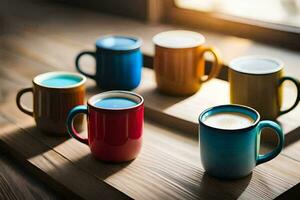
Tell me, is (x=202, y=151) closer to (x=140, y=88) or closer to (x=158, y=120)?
(x=158, y=120)

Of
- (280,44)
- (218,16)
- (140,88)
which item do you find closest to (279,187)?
(140,88)

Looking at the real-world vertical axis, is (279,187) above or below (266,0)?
below

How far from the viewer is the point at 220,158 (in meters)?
0.81

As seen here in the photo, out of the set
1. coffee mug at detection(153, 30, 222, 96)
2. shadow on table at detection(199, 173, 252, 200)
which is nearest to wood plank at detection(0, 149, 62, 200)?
shadow on table at detection(199, 173, 252, 200)

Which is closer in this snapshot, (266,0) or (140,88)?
(140,88)

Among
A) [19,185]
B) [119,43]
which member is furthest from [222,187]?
[119,43]

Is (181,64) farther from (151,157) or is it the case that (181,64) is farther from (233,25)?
(233,25)

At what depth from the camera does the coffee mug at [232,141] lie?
2.59ft

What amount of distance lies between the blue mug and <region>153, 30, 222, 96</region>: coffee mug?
0.05 metres

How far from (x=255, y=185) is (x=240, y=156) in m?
0.05

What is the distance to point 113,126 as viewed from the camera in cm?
85

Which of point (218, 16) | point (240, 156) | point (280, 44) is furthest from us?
point (218, 16)

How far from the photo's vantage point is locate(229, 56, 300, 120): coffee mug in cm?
94

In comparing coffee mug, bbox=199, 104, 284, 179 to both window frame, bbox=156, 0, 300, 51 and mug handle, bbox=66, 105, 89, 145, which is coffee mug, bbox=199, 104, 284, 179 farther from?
window frame, bbox=156, 0, 300, 51
